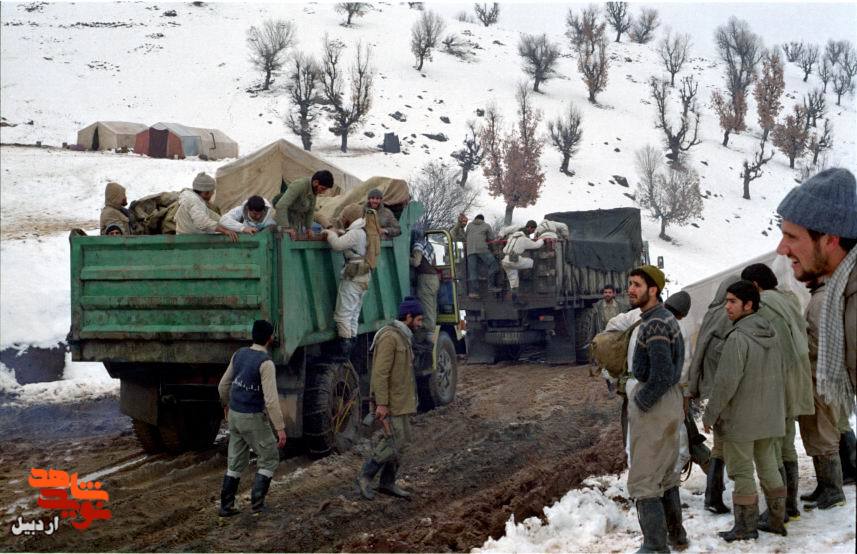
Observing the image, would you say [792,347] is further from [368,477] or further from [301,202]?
[301,202]

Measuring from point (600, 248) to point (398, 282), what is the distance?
7.18 meters

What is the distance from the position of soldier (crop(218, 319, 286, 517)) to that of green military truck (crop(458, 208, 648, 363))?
9.12 m

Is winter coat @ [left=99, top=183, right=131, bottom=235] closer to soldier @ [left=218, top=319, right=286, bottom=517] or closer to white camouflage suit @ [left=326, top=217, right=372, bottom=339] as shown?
white camouflage suit @ [left=326, top=217, right=372, bottom=339]

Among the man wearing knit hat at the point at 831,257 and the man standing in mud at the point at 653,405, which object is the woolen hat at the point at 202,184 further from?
the man wearing knit hat at the point at 831,257

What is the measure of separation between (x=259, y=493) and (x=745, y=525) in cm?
359

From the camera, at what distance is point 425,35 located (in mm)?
71438

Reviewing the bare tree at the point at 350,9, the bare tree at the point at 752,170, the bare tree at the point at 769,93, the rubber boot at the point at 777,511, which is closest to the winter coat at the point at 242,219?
the rubber boot at the point at 777,511

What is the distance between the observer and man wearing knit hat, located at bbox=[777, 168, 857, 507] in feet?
10.1

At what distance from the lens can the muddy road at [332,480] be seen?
6.20m

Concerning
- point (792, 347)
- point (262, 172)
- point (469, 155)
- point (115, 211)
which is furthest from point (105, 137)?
point (792, 347)

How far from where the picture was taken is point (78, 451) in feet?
30.1

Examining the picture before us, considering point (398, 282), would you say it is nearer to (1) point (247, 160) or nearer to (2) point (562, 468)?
(1) point (247, 160)

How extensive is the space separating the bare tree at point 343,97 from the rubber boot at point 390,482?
144 feet

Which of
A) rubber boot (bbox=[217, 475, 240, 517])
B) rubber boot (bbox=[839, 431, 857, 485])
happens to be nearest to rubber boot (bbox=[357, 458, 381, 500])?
rubber boot (bbox=[217, 475, 240, 517])
